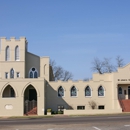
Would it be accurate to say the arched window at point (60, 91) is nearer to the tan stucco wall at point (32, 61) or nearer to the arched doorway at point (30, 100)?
the arched doorway at point (30, 100)

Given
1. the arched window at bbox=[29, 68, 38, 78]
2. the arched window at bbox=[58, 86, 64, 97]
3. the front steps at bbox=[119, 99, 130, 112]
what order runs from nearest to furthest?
1. the front steps at bbox=[119, 99, 130, 112]
2. the arched window at bbox=[58, 86, 64, 97]
3. the arched window at bbox=[29, 68, 38, 78]

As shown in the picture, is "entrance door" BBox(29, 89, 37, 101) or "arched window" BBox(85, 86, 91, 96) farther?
"arched window" BBox(85, 86, 91, 96)

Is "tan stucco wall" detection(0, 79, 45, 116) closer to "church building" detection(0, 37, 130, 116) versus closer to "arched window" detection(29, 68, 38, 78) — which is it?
"church building" detection(0, 37, 130, 116)

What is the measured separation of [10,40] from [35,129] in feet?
110

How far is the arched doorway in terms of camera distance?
164 ft

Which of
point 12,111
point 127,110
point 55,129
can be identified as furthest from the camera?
point 127,110

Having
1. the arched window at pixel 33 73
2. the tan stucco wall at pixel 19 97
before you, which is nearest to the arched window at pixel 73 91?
the arched window at pixel 33 73

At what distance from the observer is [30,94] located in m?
54.4

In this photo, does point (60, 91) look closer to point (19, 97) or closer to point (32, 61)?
point (32, 61)

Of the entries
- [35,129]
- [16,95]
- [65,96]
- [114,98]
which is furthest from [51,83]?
[35,129]

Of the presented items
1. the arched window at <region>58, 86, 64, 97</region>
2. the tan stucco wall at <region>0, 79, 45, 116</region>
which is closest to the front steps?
the arched window at <region>58, 86, 64, 97</region>

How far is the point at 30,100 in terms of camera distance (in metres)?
54.5

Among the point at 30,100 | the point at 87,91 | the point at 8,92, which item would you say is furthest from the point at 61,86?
the point at 8,92

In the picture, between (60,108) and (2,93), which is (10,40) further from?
Answer: (60,108)
